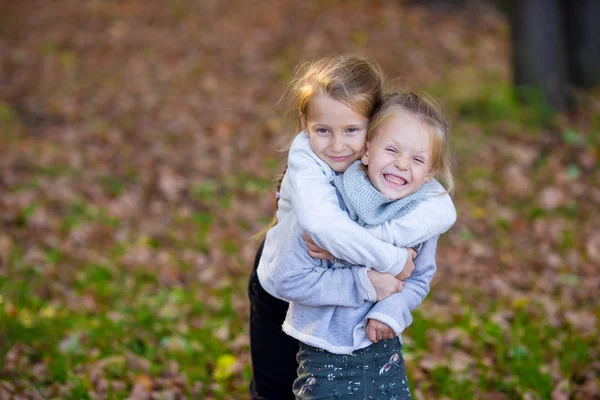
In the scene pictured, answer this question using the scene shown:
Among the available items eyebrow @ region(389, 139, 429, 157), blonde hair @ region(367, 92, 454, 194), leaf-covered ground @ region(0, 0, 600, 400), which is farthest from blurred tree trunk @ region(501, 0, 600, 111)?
eyebrow @ region(389, 139, 429, 157)

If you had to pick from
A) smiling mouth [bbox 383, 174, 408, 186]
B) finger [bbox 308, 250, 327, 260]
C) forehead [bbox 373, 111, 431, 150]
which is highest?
forehead [bbox 373, 111, 431, 150]

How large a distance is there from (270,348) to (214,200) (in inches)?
157

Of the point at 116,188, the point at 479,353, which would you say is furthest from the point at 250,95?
the point at 479,353

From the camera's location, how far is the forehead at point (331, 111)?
2.46m

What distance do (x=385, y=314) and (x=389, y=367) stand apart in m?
0.29

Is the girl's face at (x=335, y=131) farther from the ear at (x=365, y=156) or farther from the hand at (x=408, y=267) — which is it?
the hand at (x=408, y=267)

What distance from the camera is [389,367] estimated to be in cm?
255

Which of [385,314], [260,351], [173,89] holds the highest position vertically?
[173,89]

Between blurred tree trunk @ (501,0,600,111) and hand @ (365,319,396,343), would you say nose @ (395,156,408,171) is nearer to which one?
hand @ (365,319,396,343)

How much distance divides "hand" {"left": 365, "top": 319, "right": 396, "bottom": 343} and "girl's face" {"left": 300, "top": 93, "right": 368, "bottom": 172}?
61cm

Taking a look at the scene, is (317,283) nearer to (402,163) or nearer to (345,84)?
(402,163)

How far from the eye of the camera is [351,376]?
247 cm

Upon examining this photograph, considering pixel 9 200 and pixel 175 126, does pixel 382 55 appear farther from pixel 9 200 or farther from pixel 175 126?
pixel 9 200

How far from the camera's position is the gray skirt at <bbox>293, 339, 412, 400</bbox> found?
96.9 inches
